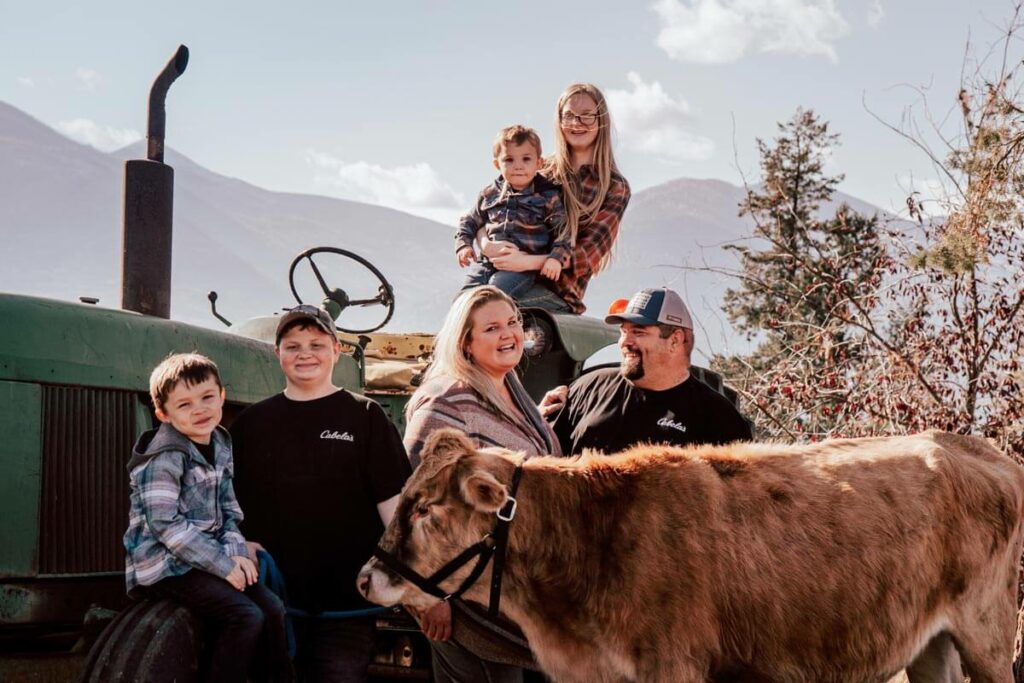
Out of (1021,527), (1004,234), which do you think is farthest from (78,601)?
(1004,234)

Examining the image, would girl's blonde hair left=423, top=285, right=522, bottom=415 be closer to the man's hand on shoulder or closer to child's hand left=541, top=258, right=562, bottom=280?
the man's hand on shoulder

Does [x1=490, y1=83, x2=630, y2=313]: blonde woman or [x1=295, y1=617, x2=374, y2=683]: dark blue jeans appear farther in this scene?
[x1=490, y1=83, x2=630, y2=313]: blonde woman

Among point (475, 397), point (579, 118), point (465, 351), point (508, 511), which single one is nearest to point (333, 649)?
point (508, 511)

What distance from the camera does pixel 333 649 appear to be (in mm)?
4082

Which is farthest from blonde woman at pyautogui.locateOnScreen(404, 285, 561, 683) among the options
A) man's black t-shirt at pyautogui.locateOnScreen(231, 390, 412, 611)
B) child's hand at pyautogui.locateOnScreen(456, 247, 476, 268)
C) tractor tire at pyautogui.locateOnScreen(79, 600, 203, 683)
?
child's hand at pyautogui.locateOnScreen(456, 247, 476, 268)

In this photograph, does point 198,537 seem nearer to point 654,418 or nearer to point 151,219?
point 654,418

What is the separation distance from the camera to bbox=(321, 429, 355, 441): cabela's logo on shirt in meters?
4.07

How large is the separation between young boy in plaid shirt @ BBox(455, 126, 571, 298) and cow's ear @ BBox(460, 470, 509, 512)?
2212 mm

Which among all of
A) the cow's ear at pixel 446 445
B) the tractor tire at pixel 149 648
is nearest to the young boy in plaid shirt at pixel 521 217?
the cow's ear at pixel 446 445

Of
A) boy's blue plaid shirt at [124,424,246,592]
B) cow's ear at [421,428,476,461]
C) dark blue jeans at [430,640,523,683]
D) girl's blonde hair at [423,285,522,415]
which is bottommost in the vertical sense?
dark blue jeans at [430,640,523,683]

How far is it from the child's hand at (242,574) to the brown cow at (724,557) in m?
0.40

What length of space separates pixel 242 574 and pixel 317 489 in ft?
1.54

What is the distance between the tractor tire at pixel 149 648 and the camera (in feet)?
12.1

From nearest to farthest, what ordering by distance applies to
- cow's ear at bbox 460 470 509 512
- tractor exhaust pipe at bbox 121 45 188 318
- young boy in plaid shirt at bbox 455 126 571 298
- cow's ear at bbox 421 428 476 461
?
cow's ear at bbox 460 470 509 512 → cow's ear at bbox 421 428 476 461 → tractor exhaust pipe at bbox 121 45 188 318 → young boy in plaid shirt at bbox 455 126 571 298
